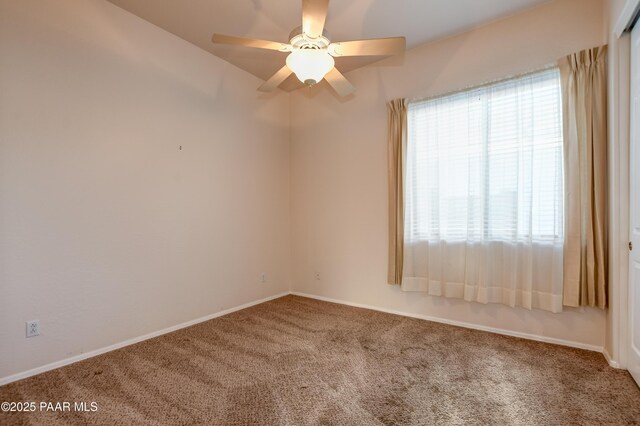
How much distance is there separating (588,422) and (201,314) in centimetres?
324

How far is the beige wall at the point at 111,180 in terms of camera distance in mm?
2203

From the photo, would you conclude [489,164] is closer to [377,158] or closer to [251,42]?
[377,158]

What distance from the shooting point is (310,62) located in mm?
2049

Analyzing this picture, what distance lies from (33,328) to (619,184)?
4.33 m

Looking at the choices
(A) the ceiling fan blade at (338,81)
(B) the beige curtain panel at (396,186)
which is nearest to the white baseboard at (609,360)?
(B) the beige curtain panel at (396,186)

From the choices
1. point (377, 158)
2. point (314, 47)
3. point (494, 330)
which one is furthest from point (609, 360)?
point (314, 47)

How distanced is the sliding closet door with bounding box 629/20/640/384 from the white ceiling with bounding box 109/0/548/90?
1.09 meters

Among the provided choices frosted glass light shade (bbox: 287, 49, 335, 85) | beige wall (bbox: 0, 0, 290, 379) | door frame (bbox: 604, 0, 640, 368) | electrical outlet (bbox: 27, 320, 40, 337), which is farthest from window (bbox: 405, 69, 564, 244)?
electrical outlet (bbox: 27, 320, 40, 337)

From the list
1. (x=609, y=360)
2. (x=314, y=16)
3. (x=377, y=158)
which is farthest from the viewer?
(x=377, y=158)

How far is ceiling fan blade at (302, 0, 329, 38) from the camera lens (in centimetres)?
176

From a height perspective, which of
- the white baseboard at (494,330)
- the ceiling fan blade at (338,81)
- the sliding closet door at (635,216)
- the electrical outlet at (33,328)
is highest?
the ceiling fan blade at (338,81)

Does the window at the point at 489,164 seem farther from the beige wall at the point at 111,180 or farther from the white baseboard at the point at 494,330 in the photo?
the beige wall at the point at 111,180

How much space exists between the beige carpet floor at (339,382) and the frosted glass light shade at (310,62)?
2.11 m

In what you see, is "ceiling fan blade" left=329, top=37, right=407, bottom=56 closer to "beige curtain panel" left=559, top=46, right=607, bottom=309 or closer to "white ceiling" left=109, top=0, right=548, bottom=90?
"white ceiling" left=109, top=0, right=548, bottom=90
